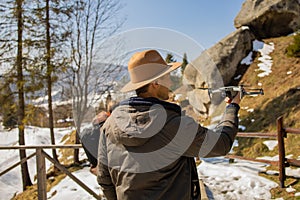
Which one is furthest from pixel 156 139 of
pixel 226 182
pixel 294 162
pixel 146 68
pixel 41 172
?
pixel 226 182

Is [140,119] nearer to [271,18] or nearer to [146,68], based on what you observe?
[146,68]

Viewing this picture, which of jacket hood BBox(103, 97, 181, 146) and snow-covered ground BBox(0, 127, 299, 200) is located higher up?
jacket hood BBox(103, 97, 181, 146)

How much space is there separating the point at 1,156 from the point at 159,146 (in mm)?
16672

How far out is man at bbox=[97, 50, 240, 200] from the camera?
3.83 ft

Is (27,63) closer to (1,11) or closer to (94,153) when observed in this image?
(1,11)

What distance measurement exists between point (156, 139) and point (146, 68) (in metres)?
0.34

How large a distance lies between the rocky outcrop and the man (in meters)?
12.8

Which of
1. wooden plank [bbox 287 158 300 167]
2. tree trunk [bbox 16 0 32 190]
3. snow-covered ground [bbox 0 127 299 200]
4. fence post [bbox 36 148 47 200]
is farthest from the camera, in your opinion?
tree trunk [bbox 16 0 32 190]

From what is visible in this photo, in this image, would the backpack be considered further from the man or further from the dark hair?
the dark hair

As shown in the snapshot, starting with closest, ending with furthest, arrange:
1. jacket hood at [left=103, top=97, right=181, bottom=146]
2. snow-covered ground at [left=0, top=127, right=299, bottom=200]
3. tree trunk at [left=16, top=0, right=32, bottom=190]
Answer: jacket hood at [left=103, top=97, right=181, bottom=146], snow-covered ground at [left=0, top=127, right=299, bottom=200], tree trunk at [left=16, top=0, right=32, bottom=190]

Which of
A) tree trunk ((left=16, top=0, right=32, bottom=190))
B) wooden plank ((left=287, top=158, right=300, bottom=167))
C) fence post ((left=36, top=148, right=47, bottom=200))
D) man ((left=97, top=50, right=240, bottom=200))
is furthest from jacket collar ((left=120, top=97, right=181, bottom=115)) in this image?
tree trunk ((left=16, top=0, right=32, bottom=190))

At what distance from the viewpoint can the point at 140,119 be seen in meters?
1.18

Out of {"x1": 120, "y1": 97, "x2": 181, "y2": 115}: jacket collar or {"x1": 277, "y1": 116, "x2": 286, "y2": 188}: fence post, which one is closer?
{"x1": 120, "y1": 97, "x2": 181, "y2": 115}: jacket collar

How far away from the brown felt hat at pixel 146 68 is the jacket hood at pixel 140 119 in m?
0.09
